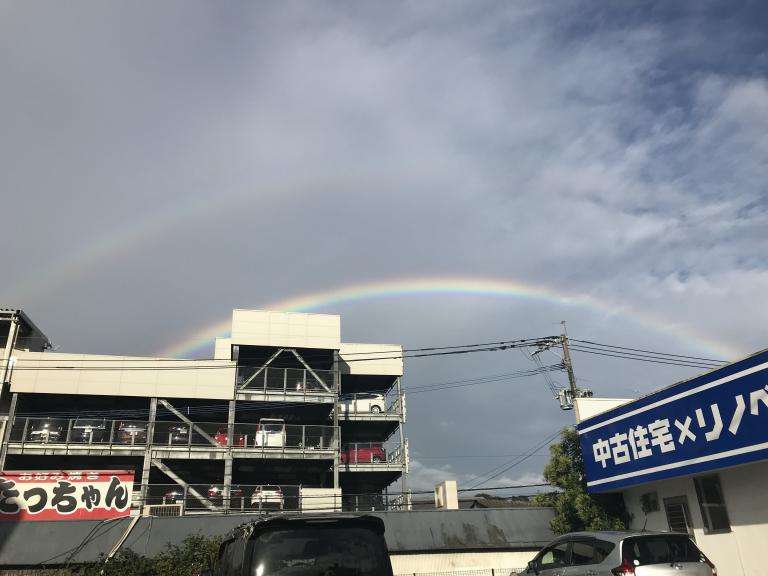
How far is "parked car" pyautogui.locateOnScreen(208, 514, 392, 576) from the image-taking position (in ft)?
19.2

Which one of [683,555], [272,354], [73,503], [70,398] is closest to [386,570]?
[683,555]

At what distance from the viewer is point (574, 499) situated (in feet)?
60.3

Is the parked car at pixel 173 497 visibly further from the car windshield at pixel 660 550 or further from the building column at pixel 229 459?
the car windshield at pixel 660 550

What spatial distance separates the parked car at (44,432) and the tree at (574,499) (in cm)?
2126

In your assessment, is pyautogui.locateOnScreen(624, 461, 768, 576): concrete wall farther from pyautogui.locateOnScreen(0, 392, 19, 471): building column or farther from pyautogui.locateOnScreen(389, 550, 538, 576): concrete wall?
pyautogui.locateOnScreen(0, 392, 19, 471): building column

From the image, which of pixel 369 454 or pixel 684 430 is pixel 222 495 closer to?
pixel 369 454

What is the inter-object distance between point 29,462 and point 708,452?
2863cm

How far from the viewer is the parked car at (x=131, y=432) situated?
89.1 feet

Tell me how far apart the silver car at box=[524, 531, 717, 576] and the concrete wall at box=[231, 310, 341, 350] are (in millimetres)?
22006

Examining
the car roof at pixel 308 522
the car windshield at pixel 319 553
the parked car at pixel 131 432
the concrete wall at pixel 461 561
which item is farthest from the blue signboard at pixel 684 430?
the parked car at pixel 131 432

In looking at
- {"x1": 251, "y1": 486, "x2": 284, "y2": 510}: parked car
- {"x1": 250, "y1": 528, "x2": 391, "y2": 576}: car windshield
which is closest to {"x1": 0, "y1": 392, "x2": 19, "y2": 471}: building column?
{"x1": 251, "y1": 486, "x2": 284, "y2": 510}: parked car

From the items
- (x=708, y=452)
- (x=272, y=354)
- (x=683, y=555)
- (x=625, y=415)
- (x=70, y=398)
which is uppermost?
(x=272, y=354)

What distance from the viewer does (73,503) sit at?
62.1 ft

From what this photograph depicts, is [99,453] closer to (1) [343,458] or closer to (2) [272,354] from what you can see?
(2) [272,354]
